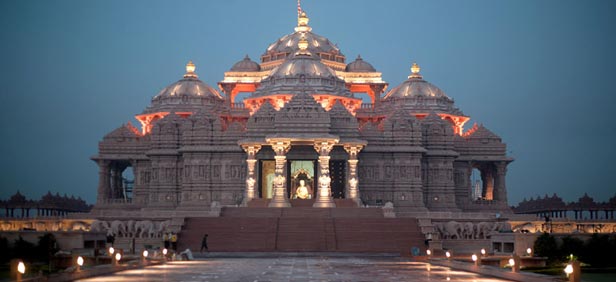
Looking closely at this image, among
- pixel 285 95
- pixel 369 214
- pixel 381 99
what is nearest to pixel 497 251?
pixel 369 214

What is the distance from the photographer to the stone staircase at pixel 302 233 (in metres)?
52.3

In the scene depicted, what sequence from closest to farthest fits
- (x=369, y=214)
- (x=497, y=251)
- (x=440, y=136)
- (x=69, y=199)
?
(x=497, y=251)
(x=369, y=214)
(x=440, y=136)
(x=69, y=199)

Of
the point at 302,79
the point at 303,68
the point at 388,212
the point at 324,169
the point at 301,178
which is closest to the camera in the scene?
the point at 388,212

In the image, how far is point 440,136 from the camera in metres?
73.6

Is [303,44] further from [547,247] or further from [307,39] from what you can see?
A: [547,247]

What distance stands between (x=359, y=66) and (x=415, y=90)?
526 cm

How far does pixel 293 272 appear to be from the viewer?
3391 cm

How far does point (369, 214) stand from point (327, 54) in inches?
1127

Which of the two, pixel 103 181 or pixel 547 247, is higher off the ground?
pixel 103 181

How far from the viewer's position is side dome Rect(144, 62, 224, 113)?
267 ft

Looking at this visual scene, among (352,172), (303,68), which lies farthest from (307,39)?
(352,172)

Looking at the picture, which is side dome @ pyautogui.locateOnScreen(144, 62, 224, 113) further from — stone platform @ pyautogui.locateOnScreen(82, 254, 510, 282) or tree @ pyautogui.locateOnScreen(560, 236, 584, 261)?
tree @ pyautogui.locateOnScreen(560, 236, 584, 261)

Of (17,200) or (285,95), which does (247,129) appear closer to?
(285,95)

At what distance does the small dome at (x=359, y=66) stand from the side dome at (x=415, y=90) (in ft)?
8.53
